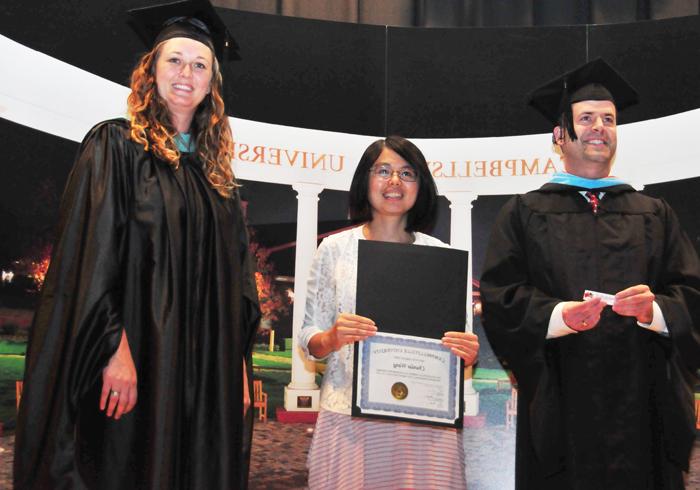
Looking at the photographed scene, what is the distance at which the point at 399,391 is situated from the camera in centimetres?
274

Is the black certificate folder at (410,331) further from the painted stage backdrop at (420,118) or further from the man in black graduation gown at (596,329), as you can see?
the painted stage backdrop at (420,118)

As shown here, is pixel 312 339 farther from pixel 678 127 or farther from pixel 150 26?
pixel 678 127

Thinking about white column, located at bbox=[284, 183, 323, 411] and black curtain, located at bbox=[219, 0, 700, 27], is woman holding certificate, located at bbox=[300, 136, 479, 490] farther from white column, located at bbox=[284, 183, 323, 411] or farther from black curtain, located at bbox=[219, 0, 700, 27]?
black curtain, located at bbox=[219, 0, 700, 27]

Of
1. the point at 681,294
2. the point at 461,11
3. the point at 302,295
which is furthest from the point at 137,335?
the point at 461,11

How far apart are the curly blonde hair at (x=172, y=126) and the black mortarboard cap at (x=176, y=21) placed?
9 centimetres

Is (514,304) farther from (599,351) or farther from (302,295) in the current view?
(302,295)

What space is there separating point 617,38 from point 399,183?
6.08 ft

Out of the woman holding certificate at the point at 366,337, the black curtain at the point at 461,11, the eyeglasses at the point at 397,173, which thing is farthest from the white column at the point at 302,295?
the black curtain at the point at 461,11

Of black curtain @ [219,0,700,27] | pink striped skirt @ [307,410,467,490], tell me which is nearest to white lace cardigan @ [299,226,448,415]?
pink striped skirt @ [307,410,467,490]

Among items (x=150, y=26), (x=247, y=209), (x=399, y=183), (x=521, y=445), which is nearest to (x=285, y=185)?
(x=247, y=209)

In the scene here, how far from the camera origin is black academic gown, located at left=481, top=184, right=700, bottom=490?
2.74 m

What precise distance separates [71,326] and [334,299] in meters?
1.13

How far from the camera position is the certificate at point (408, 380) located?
272 cm

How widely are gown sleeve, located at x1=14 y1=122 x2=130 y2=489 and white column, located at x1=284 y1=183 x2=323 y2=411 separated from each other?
5.90 ft
